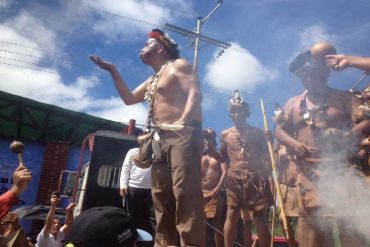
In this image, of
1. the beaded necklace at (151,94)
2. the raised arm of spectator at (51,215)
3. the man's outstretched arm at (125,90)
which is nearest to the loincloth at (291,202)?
the beaded necklace at (151,94)

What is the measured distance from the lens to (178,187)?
296 cm

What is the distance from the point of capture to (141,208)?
216 inches

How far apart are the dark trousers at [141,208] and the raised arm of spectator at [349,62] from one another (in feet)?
11.8

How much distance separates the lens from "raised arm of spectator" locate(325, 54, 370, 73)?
297cm

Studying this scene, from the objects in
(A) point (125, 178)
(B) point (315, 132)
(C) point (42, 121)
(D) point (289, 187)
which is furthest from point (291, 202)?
(C) point (42, 121)

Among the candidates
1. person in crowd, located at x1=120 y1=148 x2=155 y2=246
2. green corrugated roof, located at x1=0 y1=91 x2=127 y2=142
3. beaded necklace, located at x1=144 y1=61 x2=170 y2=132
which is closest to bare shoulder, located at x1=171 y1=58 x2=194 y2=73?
beaded necklace, located at x1=144 y1=61 x2=170 y2=132

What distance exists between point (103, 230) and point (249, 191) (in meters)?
4.17

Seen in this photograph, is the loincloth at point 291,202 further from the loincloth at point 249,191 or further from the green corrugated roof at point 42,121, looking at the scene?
the green corrugated roof at point 42,121

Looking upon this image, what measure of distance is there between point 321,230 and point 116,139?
16.7 ft

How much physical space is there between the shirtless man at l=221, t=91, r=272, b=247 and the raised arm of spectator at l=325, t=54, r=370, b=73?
294 centimetres

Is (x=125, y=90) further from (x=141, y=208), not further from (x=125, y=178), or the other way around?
(x=141, y=208)

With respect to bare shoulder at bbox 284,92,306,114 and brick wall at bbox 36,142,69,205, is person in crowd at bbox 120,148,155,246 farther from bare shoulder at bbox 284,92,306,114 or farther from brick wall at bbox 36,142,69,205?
brick wall at bbox 36,142,69,205

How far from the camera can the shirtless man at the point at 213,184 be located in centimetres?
666

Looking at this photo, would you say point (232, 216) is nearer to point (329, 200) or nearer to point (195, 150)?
point (329, 200)
